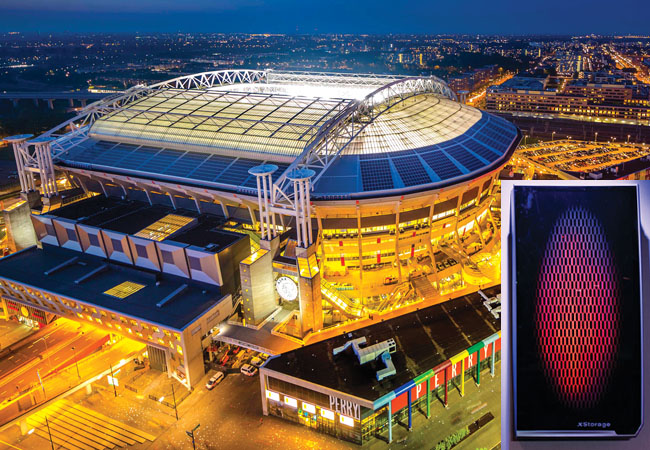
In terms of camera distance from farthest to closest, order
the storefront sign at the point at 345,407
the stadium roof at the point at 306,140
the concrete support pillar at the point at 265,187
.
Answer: the stadium roof at the point at 306,140
the concrete support pillar at the point at 265,187
the storefront sign at the point at 345,407

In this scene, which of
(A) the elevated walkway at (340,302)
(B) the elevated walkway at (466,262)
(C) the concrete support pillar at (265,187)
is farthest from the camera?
(B) the elevated walkway at (466,262)

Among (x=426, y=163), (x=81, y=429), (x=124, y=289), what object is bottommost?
(x=81, y=429)

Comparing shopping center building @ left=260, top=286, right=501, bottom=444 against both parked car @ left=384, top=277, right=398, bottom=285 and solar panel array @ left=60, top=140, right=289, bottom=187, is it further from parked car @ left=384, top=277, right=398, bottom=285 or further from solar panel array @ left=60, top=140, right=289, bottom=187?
solar panel array @ left=60, top=140, right=289, bottom=187

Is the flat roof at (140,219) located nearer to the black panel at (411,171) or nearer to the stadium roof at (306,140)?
the stadium roof at (306,140)

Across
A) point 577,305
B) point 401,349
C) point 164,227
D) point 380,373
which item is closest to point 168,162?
point 164,227

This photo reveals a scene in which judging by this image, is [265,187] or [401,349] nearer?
[401,349]

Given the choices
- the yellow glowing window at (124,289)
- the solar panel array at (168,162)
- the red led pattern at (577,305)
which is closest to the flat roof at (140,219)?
the solar panel array at (168,162)

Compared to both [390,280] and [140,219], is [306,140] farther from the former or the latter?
[140,219]
